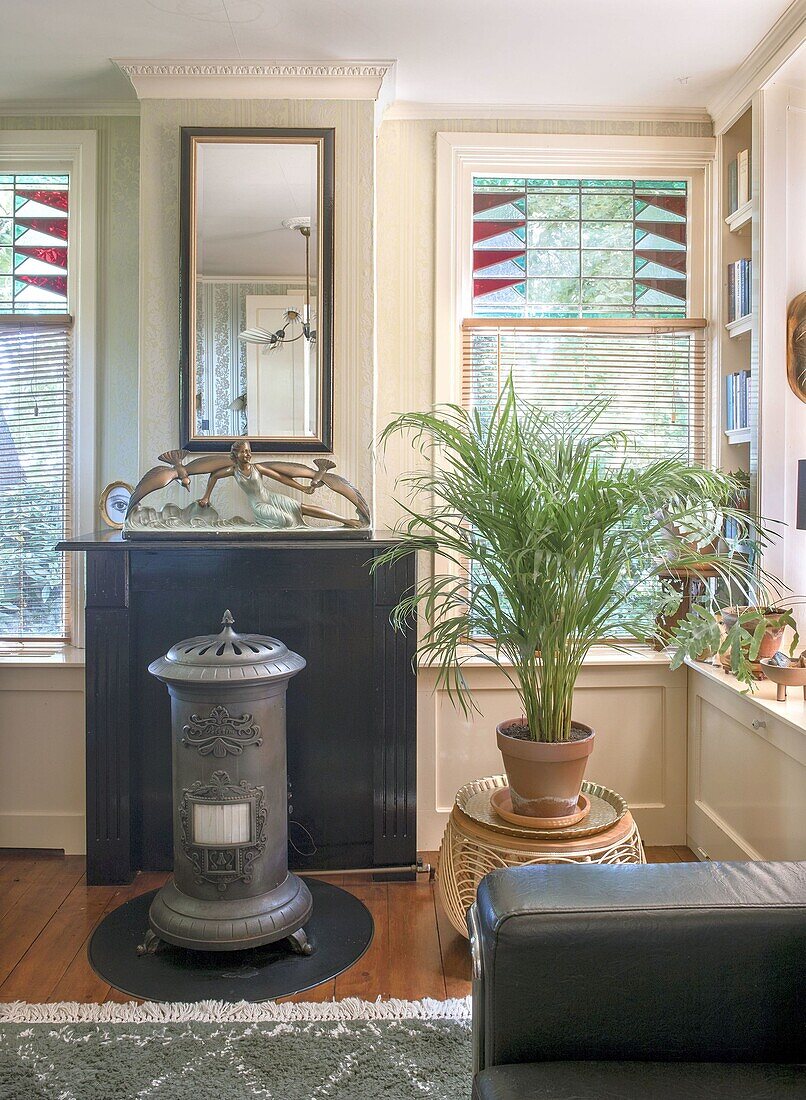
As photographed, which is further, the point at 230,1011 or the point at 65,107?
the point at 65,107

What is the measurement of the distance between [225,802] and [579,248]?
2430 millimetres

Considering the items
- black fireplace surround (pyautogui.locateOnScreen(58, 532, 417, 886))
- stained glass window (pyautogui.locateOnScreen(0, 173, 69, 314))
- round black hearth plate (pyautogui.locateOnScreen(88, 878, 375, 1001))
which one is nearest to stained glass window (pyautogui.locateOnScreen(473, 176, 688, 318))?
black fireplace surround (pyautogui.locateOnScreen(58, 532, 417, 886))

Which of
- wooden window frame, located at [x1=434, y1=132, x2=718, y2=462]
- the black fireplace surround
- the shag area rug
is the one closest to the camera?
the shag area rug

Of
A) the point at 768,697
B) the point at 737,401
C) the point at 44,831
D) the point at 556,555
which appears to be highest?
the point at 737,401

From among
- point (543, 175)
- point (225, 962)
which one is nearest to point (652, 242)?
point (543, 175)

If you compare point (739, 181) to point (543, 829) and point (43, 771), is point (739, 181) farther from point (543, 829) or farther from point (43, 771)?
point (43, 771)

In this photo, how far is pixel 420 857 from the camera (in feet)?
10.8

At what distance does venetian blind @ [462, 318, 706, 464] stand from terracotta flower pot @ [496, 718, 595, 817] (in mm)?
1517

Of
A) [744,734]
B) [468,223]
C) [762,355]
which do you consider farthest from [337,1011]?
[468,223]

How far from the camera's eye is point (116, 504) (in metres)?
3.35

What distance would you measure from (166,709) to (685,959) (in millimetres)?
2115

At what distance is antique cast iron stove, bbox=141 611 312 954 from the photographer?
2.52 m

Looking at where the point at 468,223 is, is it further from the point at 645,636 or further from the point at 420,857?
the point at 420,857

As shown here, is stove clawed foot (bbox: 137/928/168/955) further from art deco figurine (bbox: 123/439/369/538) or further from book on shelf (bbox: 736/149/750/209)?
book on shelf (bbox: 736/149/750/209)
